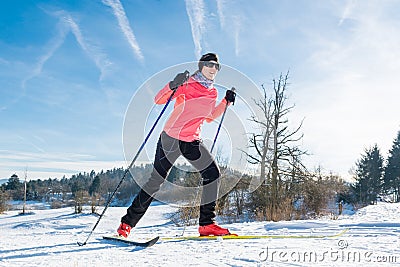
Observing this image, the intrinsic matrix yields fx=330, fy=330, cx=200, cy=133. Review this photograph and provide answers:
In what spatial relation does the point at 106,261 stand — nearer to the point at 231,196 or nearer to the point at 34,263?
the point at 34,263

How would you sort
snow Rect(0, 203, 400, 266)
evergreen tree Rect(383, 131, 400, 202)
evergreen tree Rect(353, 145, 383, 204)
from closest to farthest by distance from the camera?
snow Rect(0, 203, 400, 266), evergreen tree Rect(353, 145, 383, 204), evergreen tree Rect(383, 131, 400, 202)

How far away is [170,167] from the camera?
3.23 m

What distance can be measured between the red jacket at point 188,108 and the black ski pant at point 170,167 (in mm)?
83

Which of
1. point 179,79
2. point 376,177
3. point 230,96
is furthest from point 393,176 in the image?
point 179,79

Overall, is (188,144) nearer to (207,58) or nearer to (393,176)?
(207,58)

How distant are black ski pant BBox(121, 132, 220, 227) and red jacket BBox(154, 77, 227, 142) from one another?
8 centimetres

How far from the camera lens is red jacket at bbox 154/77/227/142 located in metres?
3.24

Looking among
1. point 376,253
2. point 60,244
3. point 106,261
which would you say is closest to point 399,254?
point 376,253

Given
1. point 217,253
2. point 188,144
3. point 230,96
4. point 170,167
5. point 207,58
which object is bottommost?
point 217,253

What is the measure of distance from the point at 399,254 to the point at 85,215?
3108cm

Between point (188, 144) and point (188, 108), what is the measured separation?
363mm

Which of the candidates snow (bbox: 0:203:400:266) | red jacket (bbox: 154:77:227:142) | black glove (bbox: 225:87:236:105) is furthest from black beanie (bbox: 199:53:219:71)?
snow (bbox: 0:203:400:266)

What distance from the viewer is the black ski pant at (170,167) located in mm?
3111

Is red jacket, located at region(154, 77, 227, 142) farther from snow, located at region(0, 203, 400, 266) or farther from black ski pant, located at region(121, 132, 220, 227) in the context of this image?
snow, located at region(0, 203, 400, 266)
